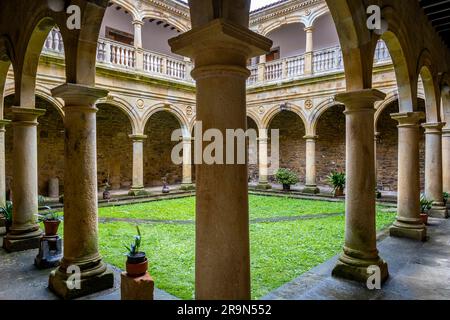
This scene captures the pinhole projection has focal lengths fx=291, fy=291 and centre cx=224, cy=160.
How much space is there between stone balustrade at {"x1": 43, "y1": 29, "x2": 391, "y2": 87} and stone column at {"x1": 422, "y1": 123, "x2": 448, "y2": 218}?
13.5 ft

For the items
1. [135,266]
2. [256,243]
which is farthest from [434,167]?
[135,266]

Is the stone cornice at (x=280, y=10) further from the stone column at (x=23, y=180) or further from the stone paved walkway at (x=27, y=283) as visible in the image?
the stone paved walkway at (x=27, y=283)

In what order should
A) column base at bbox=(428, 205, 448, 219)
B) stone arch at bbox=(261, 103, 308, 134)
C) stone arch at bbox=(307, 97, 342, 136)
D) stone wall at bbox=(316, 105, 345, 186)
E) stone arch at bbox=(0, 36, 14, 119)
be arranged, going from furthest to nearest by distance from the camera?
1. stone wall at bbox=(316, 105, 345, 186)
2. stone arch at bbox=(261, 103, 308, 134)
3. stone arch at bbox=(307, 97, 342, 136)
4. column base at bbox=(428, 205, 448, 219)
5. stone arch at bbox=(0, 36, 14, 119)

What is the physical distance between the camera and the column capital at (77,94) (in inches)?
122

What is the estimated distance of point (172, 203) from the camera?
34.0ft

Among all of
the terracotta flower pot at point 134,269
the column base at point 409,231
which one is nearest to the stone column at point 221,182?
the terracotta flower pot at point 134,269

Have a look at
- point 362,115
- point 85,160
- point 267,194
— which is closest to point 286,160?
point 267,194

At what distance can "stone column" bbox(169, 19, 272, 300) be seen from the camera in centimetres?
203

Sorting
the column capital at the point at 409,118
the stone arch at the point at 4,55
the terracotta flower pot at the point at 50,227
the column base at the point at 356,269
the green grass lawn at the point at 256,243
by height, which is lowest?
the green grass lawn at the point at 256,243

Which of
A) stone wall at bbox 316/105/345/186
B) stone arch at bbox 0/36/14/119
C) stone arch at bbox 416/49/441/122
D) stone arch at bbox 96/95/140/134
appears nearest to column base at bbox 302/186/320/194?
stone wall at bbox 316/105/345/186

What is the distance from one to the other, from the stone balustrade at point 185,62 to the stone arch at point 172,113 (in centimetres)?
125

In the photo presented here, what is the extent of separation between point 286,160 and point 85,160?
45.2 ft

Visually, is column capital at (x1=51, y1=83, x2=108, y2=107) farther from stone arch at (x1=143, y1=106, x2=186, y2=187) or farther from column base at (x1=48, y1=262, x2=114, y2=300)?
stone arch at (x1=143, y1=106, x2=186, y2=187)

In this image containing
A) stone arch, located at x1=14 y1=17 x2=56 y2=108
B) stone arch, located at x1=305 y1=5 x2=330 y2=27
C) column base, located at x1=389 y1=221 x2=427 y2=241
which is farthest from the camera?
stone arch, located at x1=305 y1=5 x2=330 y2=27
